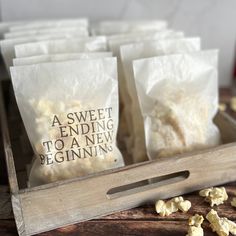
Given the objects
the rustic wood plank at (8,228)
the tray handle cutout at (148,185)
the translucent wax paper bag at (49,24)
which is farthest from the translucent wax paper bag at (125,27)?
the rustic wood plank at (8,228)

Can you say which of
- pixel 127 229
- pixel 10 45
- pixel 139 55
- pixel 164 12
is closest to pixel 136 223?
pixel 127 229

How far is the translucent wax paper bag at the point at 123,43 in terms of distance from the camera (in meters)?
0.65

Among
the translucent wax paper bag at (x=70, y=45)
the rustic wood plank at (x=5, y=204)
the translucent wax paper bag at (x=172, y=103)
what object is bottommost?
the rustic wood plank at (x=5, y=204)

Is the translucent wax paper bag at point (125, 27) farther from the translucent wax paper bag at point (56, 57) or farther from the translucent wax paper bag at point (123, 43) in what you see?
the translucent wax paper bag at point (56, 57)

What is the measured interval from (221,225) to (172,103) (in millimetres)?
214

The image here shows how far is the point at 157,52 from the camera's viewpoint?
62cm

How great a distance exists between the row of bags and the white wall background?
132mm

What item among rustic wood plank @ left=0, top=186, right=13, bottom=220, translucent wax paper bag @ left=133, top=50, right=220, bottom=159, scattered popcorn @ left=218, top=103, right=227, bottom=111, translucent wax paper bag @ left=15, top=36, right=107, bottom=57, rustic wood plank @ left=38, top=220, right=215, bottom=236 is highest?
translucent wax paper bag @ left=15, top=36, right=107, bottom=57

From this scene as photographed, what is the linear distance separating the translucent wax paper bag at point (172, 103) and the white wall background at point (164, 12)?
1.02 ft

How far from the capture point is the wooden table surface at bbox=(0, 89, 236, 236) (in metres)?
0.47

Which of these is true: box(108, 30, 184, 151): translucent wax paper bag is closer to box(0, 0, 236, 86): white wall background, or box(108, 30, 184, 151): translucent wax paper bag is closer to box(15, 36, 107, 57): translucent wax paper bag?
box(15, 36, 107, 57): translucent wax paper bag

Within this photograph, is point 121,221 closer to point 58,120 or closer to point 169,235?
point 169,235

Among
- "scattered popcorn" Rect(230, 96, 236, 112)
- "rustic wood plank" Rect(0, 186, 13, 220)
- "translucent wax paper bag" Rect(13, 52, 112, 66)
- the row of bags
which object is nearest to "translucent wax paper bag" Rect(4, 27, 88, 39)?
the row of bags

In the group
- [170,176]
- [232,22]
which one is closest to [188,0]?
[232,22]
